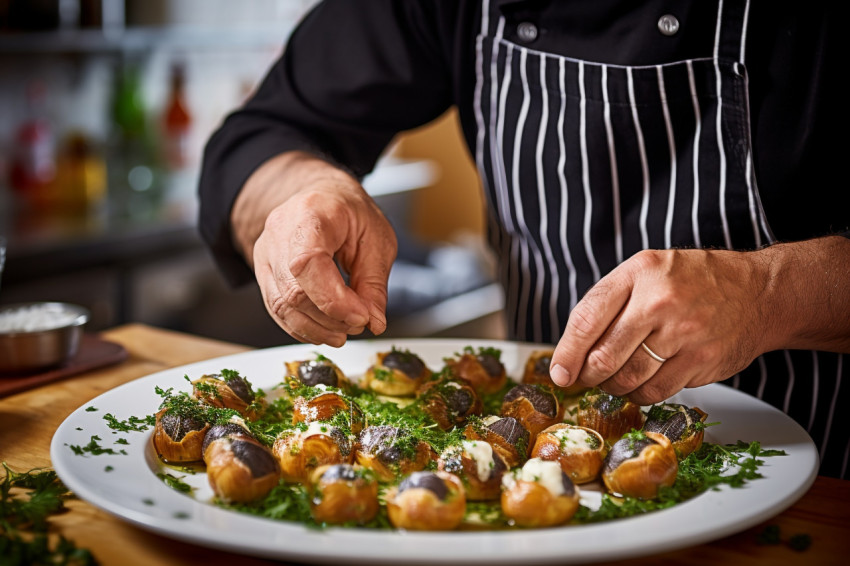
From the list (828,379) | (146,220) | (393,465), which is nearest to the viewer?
(393,465)

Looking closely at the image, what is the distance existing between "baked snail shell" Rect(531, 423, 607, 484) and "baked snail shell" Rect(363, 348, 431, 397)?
27cm

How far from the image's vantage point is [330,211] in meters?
1.17

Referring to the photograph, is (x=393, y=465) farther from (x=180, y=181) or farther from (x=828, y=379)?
(x=180, y=181)

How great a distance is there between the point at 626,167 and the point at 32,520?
915 mm

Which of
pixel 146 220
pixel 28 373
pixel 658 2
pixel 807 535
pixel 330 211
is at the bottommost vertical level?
pixel 146 220

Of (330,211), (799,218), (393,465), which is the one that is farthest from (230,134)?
(799,218)

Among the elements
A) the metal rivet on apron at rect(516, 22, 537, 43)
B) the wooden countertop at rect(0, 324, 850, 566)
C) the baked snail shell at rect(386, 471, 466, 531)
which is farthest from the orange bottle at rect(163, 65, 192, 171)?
the baked snail shell at rect(386, 471, 466, 531)

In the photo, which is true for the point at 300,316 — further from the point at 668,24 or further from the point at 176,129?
the point at 176,129

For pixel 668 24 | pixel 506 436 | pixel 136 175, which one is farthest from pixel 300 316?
pixel 136 175

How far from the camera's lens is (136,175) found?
3.02 m

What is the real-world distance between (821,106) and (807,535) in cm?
62

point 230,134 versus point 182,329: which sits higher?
point 230,134

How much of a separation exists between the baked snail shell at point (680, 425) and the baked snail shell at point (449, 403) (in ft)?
0.72

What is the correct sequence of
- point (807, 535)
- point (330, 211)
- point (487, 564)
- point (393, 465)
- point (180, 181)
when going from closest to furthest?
point (487, 564) → point (807, 535) → point (393, 465) → point (330, 211) → point (180, 181)
